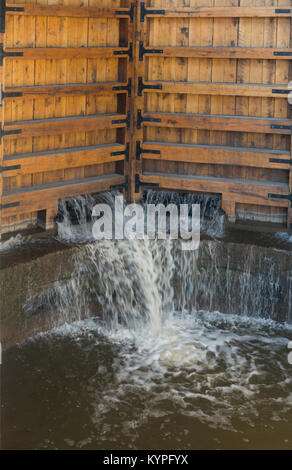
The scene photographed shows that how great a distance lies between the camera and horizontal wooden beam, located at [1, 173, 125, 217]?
240 inches

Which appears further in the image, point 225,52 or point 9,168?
point 225,52

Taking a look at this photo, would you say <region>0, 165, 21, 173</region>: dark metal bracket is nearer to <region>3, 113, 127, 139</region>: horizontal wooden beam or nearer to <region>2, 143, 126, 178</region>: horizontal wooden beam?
<region>2, 143, 126, 178</region>: horizontal wooden beam

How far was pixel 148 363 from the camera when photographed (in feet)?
17.5

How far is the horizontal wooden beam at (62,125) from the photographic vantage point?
6047 mm

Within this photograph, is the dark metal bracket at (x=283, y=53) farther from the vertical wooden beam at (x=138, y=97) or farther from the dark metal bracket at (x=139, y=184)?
the dark metal bracket at (x=139, y=184)

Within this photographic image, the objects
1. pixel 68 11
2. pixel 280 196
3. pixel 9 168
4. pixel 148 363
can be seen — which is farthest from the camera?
pixel 280 196

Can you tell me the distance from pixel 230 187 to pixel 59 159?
167cm

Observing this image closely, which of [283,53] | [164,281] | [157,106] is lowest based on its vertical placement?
[164,281]

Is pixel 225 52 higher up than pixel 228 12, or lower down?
lower down

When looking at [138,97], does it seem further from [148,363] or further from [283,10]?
[148,363]

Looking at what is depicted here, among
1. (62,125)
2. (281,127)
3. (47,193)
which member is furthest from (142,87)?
(47,193)

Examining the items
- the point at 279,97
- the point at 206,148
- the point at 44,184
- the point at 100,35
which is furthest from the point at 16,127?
the point at 279,97

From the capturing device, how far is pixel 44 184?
21.4 feet

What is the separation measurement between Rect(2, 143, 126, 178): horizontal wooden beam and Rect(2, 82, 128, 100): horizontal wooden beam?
513mm
